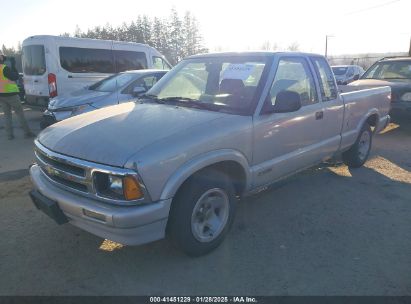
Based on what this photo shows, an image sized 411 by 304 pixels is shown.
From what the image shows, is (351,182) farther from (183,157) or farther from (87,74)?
(87,74)

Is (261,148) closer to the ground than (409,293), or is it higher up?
higher up

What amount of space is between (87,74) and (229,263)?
9264mm

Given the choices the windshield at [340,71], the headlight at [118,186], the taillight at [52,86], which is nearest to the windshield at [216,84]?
the headlight at [118,186]

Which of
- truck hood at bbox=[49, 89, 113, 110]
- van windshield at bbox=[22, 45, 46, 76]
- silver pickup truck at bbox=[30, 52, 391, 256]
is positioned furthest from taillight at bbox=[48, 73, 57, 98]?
silver pickup truck at bbox=[30, 52, 391, 256]

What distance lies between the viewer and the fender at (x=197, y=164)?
2.84 metres

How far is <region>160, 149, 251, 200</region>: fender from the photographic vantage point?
9.32ft

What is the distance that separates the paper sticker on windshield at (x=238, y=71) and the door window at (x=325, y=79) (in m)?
1.25

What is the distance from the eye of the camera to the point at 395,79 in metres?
9.18

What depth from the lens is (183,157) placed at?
2920mm

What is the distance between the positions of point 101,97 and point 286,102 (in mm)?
5249

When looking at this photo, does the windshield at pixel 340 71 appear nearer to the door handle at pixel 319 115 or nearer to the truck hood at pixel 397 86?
the truck hood at pixel 397 86

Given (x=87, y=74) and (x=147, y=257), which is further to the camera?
(x=87, y=74)

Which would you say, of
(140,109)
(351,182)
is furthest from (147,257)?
(351,182)

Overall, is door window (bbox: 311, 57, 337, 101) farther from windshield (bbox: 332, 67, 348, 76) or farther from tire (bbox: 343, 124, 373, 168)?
windshield (bbox: 332, 67, 348, 76)
